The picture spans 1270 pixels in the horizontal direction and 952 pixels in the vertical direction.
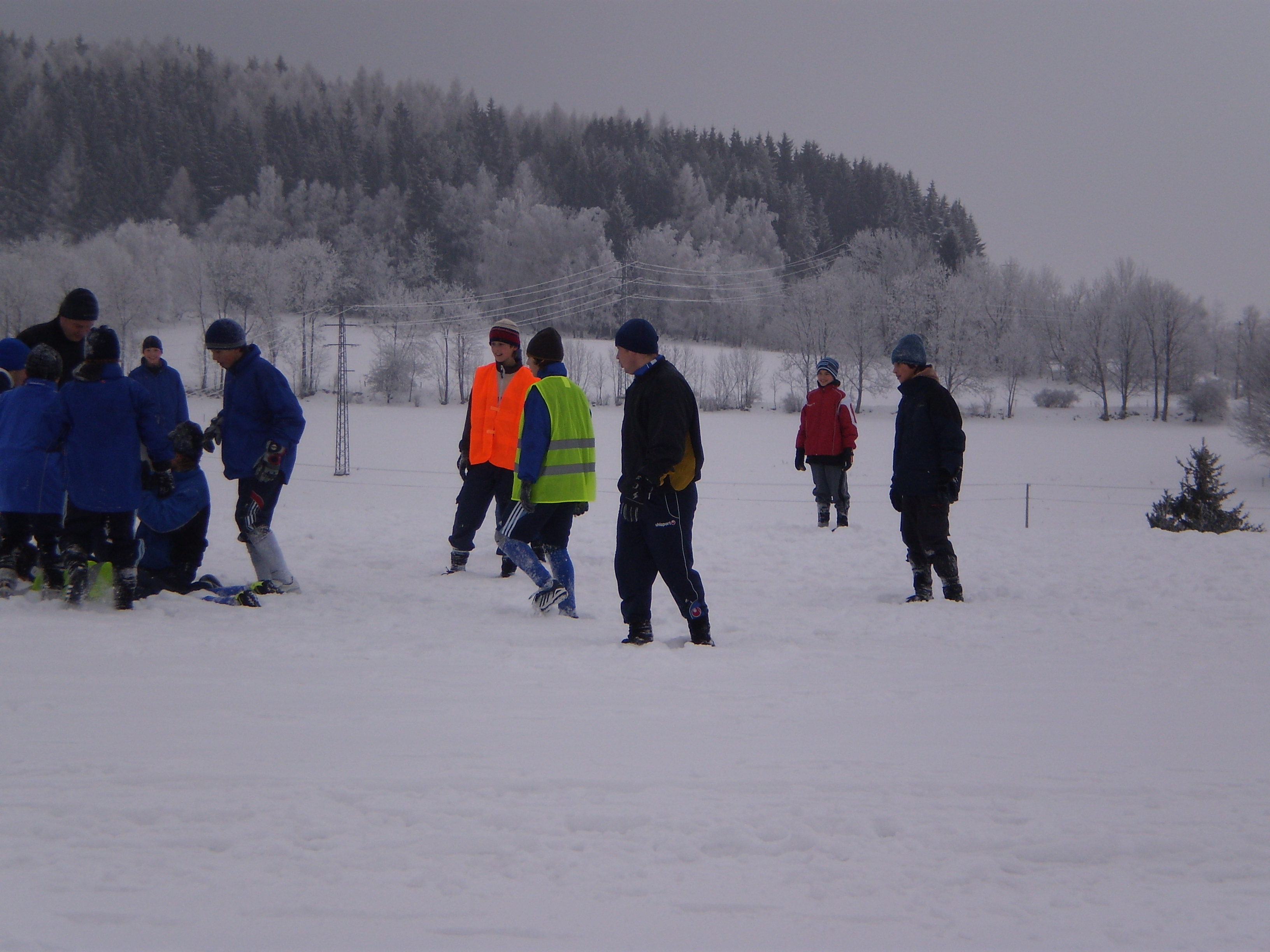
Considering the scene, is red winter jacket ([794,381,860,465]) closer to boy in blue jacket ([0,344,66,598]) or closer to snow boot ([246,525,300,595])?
snow boot ([246,525,300,595])

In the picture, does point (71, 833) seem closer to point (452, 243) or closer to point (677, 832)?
point (677, 832)

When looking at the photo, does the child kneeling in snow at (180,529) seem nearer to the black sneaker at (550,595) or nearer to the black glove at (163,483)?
the black glove at (163,483)

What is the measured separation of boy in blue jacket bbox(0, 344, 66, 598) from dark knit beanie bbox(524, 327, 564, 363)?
280 cm

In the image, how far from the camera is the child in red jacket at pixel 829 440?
1025 cm

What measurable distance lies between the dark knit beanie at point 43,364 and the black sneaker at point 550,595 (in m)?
3.15

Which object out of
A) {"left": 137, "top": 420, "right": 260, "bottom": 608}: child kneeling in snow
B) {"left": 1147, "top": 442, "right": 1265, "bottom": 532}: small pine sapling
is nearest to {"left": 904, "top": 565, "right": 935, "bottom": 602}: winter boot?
{"left": 137, "top": 420, "right": 260, "bottom": 608}: child kneeling in snow

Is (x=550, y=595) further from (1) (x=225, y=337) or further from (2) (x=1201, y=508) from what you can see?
(2) (x=1201, y=508)

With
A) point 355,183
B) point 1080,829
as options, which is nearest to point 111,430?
point 1080,829

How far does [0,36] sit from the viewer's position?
75062 mm

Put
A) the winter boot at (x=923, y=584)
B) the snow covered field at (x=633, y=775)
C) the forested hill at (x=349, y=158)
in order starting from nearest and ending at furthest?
the snow covered field at (x=633, y=775) → the winter boot at (x=923, y=584) → the forested hill at (x=349, y=158)

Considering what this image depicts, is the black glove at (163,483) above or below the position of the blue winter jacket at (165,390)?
below

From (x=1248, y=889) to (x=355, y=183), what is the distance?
86840mm

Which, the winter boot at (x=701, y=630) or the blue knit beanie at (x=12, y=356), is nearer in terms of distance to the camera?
the winter boot at (x=701, y=630)

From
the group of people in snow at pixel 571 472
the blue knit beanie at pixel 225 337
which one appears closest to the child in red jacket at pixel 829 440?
the group of people in snow at pixel 571 472
